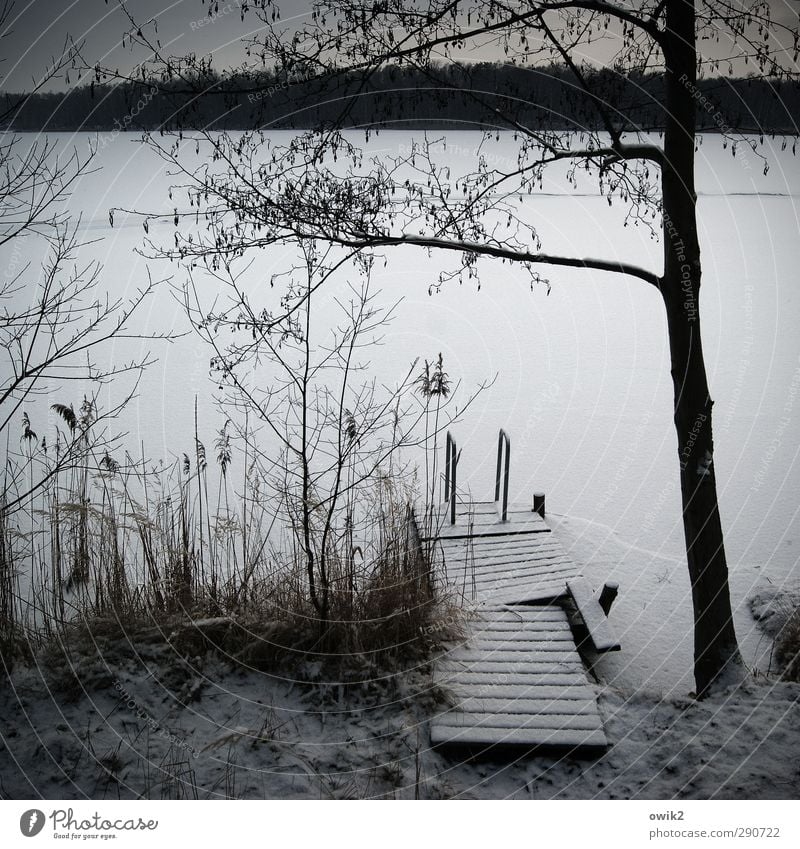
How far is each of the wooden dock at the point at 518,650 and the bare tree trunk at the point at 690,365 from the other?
733 millimetres

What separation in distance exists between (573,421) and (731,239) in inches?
393

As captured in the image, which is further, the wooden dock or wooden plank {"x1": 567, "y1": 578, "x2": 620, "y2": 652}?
wooden plank {"x1": 567, "y1": 578, "x2": 620, "y2": 652}

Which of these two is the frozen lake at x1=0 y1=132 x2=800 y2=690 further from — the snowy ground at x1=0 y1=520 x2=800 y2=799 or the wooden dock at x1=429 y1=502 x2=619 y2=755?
the snowy ground at x1=0 y1=520 x2=800 y2=799

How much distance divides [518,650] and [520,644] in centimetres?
7

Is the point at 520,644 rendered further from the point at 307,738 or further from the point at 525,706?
the point at 307,738

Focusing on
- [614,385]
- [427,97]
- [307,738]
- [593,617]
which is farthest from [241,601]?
[614,385]

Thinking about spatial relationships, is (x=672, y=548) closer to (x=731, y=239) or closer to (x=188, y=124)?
(x=188, y=124)

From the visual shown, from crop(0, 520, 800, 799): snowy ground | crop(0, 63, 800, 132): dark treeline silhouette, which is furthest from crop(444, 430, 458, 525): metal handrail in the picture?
crop(0, 63, 800, 132): dark treeline silhouette

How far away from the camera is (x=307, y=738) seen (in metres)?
3.36

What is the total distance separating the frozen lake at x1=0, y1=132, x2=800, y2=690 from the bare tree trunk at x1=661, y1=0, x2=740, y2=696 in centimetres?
86

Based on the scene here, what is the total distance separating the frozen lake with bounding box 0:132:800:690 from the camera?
20.8ft

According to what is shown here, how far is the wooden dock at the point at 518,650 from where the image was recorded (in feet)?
11.2

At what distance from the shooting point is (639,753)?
334 cm
